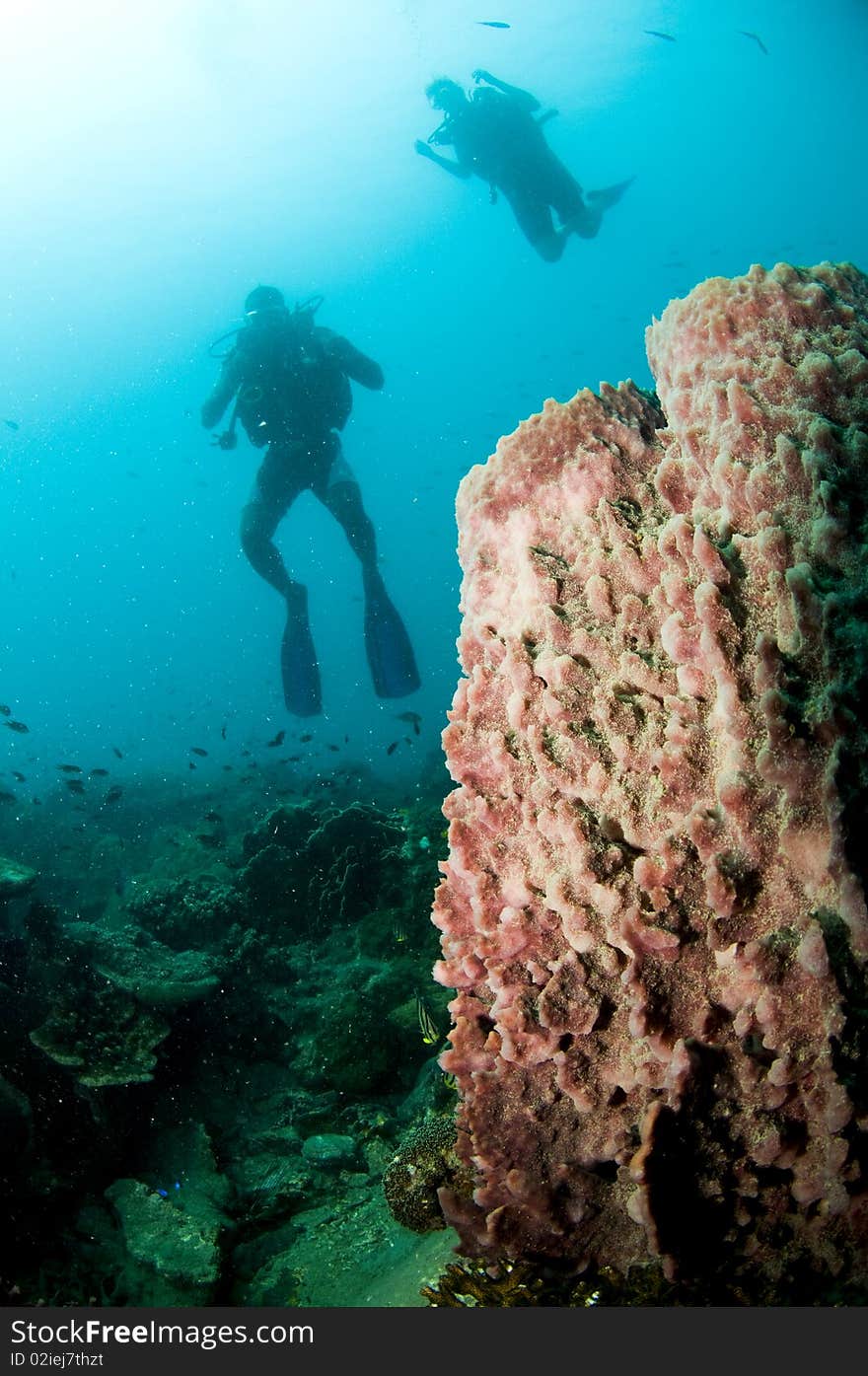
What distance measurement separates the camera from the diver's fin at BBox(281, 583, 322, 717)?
41.4 ft

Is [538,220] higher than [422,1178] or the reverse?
higher

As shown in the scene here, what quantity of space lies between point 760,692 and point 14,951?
22.6 feet

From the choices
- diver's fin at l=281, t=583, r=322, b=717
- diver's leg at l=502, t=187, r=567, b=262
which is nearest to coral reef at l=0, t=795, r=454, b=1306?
diver's fin at l=281, t=583, r=322, b=717

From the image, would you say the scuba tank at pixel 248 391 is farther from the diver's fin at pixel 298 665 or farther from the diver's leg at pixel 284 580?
the diver's fin at pixel 298 665

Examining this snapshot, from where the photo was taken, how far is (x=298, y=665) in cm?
1267

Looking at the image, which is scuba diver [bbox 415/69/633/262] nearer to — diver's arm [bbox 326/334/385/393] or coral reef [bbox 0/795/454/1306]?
diver's arm [bbox 326/334/385/393]

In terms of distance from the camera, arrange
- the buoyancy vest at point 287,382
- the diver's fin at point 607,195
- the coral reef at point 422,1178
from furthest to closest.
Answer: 1. the diver's fin at point 607,195
2. the buoyancy vest at point 287,382
3. the coral reef at point 422,1178

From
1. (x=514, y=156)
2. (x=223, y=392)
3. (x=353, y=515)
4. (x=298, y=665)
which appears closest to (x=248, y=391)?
(x=223, y=392)

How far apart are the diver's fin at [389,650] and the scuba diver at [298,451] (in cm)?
2

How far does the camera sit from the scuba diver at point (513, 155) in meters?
17.9

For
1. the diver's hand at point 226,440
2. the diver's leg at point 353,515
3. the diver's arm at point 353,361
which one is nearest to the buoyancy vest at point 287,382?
the diver's arm at point 353,361

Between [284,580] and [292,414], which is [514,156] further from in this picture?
[284,580]

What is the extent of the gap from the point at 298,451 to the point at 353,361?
2247 mm

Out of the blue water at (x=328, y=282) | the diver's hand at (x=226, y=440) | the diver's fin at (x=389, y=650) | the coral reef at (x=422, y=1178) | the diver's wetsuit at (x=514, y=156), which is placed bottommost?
the coral reef at (x=422, y=1178)
